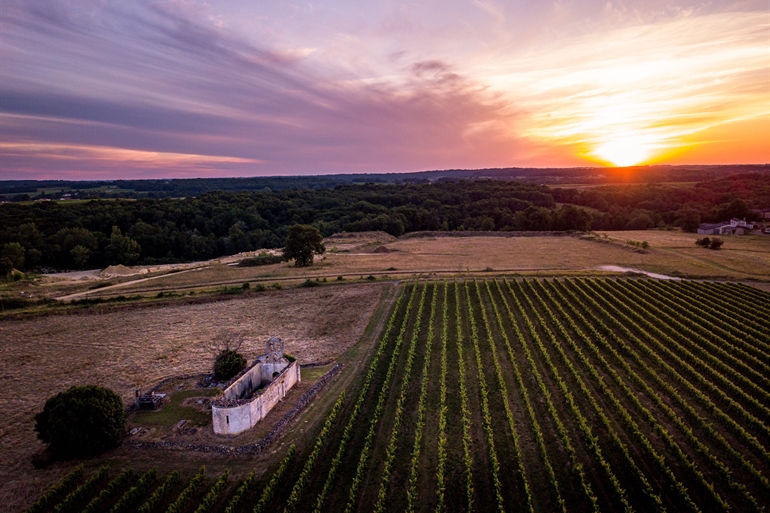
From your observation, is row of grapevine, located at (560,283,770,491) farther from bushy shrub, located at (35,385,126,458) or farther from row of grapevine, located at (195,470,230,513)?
bushy shrub, located at (35,385,126,458)

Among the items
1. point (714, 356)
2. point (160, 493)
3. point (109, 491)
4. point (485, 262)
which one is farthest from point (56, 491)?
point (485, 262)

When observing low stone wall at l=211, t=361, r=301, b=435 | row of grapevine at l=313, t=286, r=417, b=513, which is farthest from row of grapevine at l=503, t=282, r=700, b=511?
low stone wall at l=211, t=361, r=301, b=435

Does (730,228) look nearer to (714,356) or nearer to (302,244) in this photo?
(714,356)

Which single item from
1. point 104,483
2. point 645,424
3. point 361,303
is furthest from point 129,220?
point 645,424

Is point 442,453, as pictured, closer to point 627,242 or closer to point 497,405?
point 497,405

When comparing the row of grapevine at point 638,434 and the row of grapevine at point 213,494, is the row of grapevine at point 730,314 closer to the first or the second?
the row of grapevine at point 638,434
